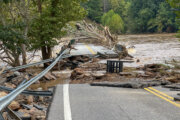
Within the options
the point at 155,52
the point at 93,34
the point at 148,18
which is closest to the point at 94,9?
the point at 148,18

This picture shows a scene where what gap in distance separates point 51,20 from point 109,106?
13925 millimetres

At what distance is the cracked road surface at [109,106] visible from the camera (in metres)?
6.13

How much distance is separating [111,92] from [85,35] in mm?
20168

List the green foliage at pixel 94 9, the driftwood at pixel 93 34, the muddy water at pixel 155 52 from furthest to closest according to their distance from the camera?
the green foliage at pixel 94 9 → the driftwood at pixel 93 34 → the muddy water at pixel 155 52

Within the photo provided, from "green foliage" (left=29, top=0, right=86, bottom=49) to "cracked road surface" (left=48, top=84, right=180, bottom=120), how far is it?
11166mm

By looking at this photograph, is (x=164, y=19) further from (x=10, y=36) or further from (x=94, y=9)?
(x=10, y=36)

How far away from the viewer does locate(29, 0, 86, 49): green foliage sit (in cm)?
2006

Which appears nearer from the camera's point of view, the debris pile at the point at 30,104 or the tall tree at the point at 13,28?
the debris pile at the point at 30,104

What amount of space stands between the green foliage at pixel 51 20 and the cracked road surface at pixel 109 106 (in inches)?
440

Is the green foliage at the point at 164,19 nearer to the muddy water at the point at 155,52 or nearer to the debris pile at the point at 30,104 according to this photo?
the muddy water at the point at 155,52

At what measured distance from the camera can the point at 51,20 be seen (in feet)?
65.7

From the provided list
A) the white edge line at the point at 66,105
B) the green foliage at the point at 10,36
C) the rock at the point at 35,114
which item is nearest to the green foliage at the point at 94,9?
the green foliage at the point at 10,36

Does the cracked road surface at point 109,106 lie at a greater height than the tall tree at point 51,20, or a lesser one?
lesser

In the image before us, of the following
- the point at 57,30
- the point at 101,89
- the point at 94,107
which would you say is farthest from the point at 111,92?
the point at 57,30
